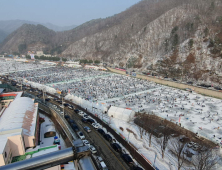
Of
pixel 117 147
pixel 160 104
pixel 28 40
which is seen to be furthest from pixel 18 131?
pixel 28 40

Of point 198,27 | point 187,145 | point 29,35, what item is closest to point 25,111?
point 187,145

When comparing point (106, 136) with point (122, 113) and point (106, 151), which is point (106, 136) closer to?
point (106, 151)

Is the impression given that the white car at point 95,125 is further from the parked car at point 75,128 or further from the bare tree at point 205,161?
the bare tree at point 205,161

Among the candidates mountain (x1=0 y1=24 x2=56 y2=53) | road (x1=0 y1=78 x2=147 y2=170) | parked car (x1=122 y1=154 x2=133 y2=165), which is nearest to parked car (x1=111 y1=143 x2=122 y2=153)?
road (x1=0 y1=78 x2=147 y2=170)

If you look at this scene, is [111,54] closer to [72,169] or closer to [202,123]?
[202,123]

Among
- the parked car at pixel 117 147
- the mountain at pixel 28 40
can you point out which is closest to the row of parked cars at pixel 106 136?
the parked car at pixel 117 147
